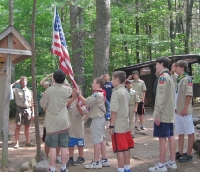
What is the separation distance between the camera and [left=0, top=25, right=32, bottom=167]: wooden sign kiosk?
611 cm

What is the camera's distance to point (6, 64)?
20.7 feet

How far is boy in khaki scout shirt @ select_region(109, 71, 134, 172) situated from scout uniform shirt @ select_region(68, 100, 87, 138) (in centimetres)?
106

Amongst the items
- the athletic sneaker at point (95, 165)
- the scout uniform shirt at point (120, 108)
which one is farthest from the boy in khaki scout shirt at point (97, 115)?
the scout uniform shirt at point (120, 108)

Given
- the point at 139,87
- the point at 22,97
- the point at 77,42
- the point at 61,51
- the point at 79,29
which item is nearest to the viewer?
the point at 61,51

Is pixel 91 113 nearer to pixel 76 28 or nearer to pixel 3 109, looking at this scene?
pixel 3 109

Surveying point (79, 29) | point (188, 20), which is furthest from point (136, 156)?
point (188, 20)

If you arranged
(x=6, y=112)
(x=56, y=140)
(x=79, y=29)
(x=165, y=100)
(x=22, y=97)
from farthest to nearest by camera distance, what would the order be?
1. (x=79, y=29)
2. (x=22, y=97)
3. (x=6, y=112)
4. (x=56, y=140)
5. (x=165, y=100)

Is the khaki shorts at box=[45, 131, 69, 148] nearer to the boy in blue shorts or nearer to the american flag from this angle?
the boy in blue shorts

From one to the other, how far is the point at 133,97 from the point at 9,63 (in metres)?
3.54

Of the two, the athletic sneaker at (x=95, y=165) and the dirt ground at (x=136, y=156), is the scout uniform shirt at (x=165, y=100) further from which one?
the athletic sneaker at (x=95, y=165)

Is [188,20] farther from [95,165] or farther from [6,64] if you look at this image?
[95,165]

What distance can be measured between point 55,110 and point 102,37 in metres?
5.77

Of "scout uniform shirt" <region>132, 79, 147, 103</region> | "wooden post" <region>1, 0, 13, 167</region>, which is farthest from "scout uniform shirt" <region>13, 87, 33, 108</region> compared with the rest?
"scout uniform shirt" <region>132, 79, 147, 103</region>

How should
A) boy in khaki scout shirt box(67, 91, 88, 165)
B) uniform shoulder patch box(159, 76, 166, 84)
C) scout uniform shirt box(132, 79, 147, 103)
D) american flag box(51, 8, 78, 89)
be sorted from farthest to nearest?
scout uniform shirt box(132, 79, 147, 103) < american flag box(51, 8, 78, 89) < boy in khaki scout shirt box(67, 91, 88, 165) < uniform shoulder patch box(159, 76, 166, 84)
